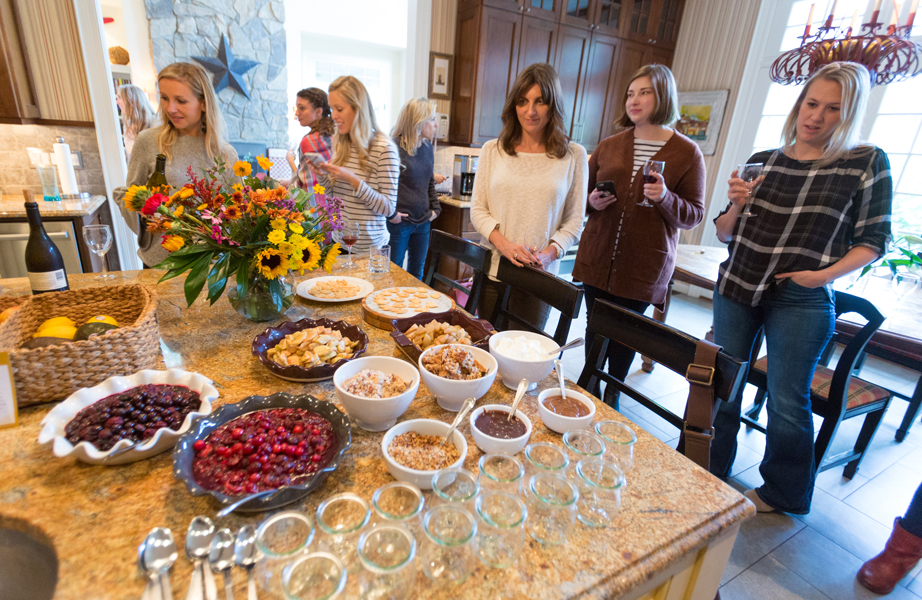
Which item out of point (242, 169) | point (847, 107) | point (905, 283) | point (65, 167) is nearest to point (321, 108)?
point (65, 167)

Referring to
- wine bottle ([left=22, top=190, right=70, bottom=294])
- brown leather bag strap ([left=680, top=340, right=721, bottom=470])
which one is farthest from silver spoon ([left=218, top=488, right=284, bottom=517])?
wine bottle ([left=22, top=190, right=70, bottom=294])

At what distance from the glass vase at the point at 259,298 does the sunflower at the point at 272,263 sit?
0.09 m

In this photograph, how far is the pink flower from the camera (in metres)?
1.13

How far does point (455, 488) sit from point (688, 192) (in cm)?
167

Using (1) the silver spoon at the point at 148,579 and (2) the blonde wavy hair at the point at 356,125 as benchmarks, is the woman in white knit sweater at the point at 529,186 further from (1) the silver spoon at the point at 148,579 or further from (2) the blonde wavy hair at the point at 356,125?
(1) the silver spoon at the point at 148,579

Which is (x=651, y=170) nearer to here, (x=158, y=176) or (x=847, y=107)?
(x=847, y=107)

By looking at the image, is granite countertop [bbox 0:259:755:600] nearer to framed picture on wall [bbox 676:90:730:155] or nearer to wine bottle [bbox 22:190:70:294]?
wine bottle [bbox 22:190:70:294]

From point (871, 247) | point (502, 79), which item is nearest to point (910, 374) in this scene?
point (871, 247)

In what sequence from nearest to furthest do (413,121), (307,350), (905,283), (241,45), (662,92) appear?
(307,350), (662,92), (905,283), (413,121), (241,45)

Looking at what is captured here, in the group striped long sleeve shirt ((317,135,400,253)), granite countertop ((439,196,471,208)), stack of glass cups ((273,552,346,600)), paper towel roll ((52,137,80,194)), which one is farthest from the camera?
granite countertop ((439,196,471,208))

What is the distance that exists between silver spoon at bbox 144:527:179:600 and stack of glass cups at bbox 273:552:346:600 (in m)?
0.16

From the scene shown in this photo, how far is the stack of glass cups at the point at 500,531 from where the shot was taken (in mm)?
616

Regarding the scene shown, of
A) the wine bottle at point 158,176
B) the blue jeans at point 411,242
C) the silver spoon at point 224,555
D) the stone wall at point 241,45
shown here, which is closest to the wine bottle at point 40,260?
the wine bottle at point 158,176

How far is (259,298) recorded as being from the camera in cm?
131
